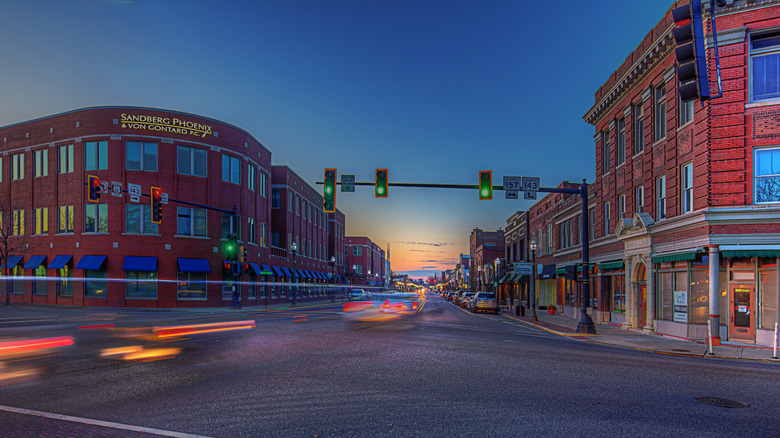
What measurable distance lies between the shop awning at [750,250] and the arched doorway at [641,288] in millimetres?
6306

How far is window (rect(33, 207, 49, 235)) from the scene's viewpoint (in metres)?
40.2

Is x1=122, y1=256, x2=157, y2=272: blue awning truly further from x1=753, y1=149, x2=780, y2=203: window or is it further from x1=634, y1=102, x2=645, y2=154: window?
x1=753, y1=149, x2=780, y2=203: window

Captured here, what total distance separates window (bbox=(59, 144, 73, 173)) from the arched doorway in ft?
136

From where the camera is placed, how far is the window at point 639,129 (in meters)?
24.9

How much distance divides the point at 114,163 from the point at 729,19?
3967cm

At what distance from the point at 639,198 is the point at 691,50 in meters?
18.2

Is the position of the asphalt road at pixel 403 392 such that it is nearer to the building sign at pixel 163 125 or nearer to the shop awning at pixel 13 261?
the building sign at pixel 163 125

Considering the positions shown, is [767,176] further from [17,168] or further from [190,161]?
[17,168]

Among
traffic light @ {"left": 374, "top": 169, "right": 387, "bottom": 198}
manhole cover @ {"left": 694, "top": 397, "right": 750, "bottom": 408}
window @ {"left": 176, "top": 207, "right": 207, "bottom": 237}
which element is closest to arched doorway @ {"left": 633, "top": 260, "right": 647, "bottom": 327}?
traffic light @ {"left": 374, "top": 169, "right": 387, "bottom": 198}

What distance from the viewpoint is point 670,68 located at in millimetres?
21094

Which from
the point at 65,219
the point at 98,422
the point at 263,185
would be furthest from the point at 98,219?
the point at 98,422

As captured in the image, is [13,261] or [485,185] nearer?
[485,185]

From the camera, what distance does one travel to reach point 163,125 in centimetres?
3903

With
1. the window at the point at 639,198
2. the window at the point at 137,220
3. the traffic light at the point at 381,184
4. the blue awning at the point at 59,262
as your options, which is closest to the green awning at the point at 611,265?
the window at the point at 639,198
